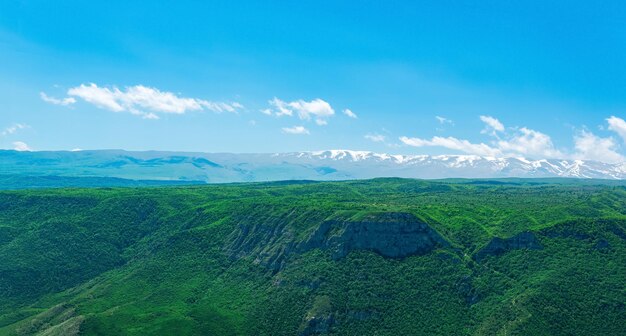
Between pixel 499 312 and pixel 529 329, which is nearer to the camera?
pixel 529 329

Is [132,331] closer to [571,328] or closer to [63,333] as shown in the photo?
[63,333]

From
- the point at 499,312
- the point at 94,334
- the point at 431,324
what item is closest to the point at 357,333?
the point at 431,324

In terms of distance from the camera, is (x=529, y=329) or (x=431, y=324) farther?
(x=431, y=324)

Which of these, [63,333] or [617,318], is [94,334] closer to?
[63,333]

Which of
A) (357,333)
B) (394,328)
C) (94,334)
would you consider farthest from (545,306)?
(94,334)

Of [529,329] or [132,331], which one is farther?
[132,331]

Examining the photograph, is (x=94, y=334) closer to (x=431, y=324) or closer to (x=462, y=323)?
(x=431, y=324)

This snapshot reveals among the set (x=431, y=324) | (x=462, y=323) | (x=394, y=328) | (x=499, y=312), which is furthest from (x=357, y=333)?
(x=499, y=312)
